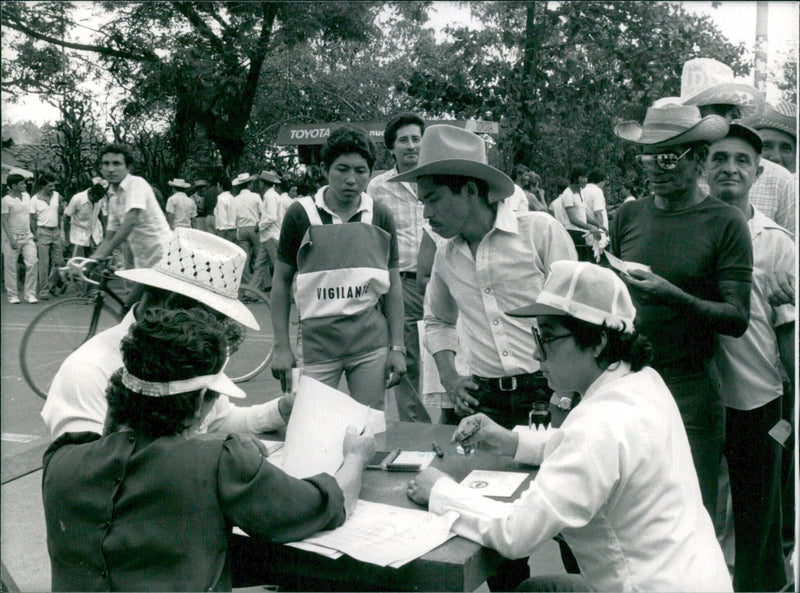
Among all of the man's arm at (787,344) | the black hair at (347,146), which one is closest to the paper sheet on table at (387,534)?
the man's arm at (787,344)

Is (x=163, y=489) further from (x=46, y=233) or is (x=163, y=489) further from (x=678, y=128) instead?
(x=46, y=233)

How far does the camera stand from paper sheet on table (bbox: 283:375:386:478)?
2141 millimetres

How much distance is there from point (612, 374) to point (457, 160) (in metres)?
1.15

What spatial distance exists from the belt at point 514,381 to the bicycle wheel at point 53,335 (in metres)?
4.00

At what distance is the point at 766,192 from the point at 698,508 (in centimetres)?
253

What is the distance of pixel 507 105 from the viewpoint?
11766 millimetres

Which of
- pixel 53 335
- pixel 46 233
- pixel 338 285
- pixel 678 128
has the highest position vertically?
pixel 678 128

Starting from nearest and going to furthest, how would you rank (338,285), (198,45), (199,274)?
(199,274) < (338,285) < (198,45)

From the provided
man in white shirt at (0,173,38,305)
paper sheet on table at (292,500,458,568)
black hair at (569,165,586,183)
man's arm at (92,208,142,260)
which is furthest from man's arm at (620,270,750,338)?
man in white shirt at (0,173,38,305)

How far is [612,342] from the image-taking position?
6.57ft

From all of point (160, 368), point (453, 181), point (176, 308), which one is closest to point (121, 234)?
point (453, 181)

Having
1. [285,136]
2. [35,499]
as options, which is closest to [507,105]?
[285,136]

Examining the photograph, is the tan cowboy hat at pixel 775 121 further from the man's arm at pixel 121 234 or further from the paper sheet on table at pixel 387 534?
the man's arm at pixel 121 234

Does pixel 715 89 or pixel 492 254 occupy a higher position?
pixel 715 89
